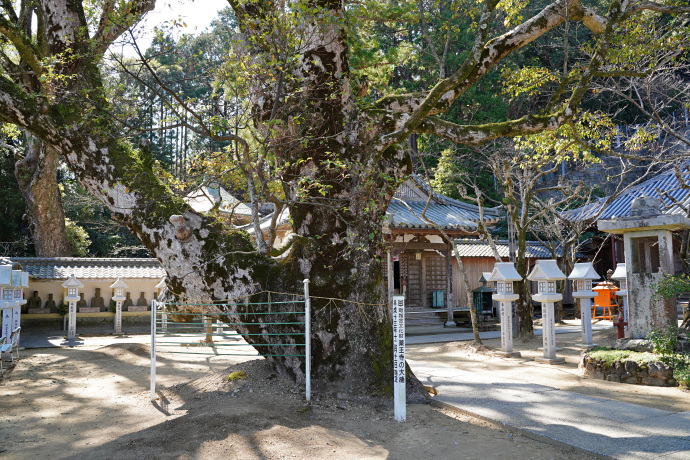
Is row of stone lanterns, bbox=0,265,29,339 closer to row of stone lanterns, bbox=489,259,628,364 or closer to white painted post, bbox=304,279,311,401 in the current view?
white painted post, bbox=304,279,311,401

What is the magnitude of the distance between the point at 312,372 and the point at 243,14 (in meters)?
4.48

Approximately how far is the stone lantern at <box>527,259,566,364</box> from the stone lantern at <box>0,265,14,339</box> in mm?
9919

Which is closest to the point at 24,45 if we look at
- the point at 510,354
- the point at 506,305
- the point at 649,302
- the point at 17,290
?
the point at 17,290

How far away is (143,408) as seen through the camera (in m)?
6.40

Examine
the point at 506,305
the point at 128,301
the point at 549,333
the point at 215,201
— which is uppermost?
the point at 215,201

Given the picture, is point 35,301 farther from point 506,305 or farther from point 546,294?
point 546,294

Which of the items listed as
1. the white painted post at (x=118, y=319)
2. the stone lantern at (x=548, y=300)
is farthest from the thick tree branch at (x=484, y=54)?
the white painted post at (x=118, y=319)

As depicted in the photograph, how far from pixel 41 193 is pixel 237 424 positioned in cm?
1497

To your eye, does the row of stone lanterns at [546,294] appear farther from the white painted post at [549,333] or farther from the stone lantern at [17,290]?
the stone lantern at [17,290]

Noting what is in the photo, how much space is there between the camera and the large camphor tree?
5988mm

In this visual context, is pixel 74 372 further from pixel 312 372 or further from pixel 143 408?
→ pixel 312 372

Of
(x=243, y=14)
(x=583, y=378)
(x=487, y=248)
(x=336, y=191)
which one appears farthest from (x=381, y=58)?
(x=487, y=248)

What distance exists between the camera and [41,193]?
658 inches

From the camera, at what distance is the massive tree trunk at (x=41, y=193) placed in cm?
1666
